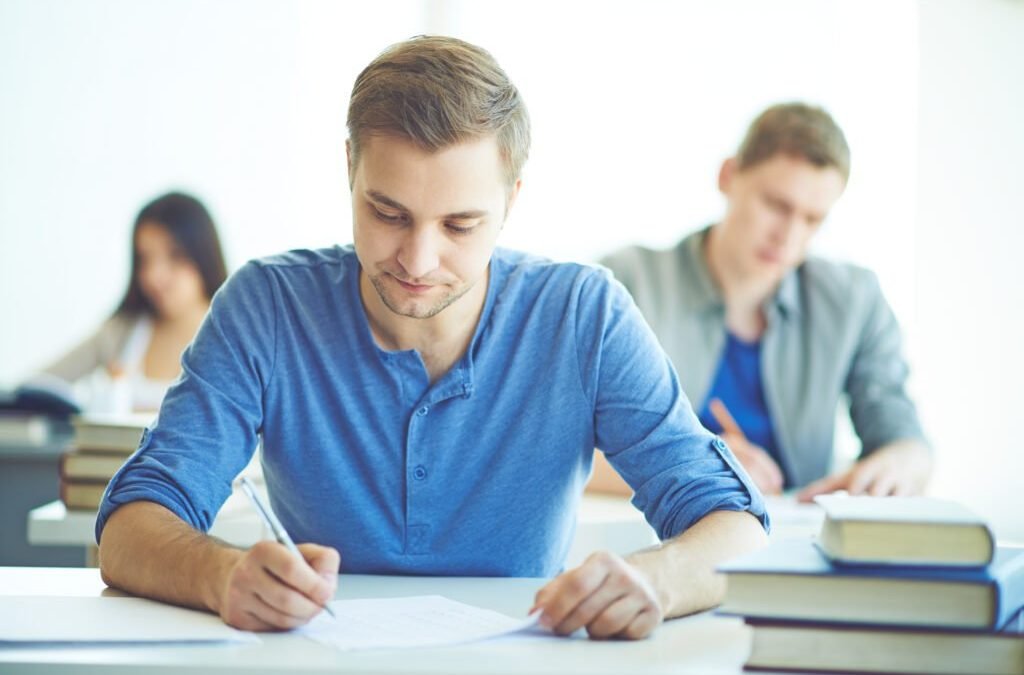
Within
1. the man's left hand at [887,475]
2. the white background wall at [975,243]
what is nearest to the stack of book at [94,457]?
the man's left hand at [887,475]

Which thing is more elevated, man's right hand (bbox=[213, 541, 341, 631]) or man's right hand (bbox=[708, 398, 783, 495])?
man's right hand (bbox=[213, 541, 341, 631])

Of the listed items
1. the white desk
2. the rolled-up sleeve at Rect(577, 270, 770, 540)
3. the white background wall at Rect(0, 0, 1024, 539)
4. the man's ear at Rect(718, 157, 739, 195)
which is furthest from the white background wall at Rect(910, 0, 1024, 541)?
the white desk

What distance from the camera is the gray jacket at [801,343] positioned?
9.55ft

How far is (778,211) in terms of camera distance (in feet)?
9.26

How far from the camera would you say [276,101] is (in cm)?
420

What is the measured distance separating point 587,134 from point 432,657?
10.0 feet

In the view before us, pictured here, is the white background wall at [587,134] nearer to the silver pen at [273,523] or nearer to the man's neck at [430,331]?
the man's neck at [430,331]

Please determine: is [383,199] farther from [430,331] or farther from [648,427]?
[648,427]

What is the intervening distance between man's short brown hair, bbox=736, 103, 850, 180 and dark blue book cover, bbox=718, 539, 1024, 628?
179 cm

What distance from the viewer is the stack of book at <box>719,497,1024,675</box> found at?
3.31ft

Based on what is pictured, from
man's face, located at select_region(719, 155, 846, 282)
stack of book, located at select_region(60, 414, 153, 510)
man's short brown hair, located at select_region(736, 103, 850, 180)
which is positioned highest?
man's short brown hair, located at select_region(736, 103, 850, 180)

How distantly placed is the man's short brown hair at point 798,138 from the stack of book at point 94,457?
5.08ft

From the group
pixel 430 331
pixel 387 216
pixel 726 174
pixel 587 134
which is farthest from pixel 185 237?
pixel 387 216

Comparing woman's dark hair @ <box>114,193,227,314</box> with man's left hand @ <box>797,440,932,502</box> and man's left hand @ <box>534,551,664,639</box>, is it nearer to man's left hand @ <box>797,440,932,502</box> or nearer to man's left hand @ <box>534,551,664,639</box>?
man's left hand @ <box>797,440,932,502</box>
